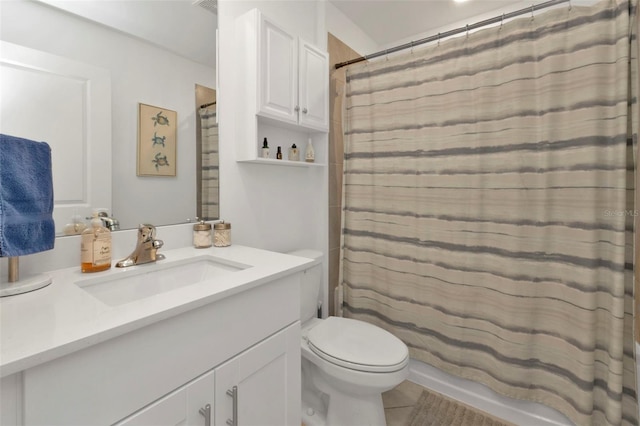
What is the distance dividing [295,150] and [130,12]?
0.95m

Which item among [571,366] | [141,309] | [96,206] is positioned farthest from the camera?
[571,366]

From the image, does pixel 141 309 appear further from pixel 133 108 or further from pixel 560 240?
pixel 560 240

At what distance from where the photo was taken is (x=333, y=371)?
129 centimetres

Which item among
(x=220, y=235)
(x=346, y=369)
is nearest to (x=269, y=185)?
(x=220, y=235)

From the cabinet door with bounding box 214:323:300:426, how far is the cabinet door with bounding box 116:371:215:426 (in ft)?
0.12

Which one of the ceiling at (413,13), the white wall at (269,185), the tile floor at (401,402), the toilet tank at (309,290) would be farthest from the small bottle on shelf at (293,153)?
the tile floor at (401,402)

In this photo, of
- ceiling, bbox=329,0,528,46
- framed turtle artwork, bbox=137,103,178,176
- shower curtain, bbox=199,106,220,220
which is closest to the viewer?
framed turtle artwork, bbox=137,103,178,176

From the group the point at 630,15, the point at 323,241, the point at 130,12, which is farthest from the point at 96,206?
the point at 630,15

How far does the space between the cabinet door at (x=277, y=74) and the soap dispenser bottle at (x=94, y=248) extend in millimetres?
817

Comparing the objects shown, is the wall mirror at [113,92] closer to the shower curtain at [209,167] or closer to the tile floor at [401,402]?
the shower curtain at [209,167]

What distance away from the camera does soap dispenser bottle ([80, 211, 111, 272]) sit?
0.93 meters

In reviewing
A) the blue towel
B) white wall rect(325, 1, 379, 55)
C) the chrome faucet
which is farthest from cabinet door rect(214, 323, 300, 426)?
white wall rect(325, 1, 379, 55)

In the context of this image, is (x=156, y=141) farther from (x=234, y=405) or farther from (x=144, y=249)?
(x=234, y=405)

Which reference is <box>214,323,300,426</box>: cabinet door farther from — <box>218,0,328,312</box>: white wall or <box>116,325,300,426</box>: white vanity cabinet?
<box>218,0,328,312</box>: white wall
